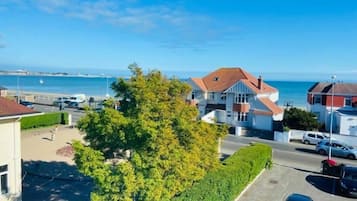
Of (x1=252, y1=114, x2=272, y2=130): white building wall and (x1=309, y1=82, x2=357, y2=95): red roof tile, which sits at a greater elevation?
(x1=309, y1=82, x2=357, y2=95): red roof tile

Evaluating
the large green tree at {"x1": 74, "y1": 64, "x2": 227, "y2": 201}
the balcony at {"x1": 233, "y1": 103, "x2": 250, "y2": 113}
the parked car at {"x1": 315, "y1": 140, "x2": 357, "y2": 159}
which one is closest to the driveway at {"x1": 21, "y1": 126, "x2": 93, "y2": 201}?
the large green tree at {"x1": 74, "y1": 64, "x2": 227, "y2": 201}

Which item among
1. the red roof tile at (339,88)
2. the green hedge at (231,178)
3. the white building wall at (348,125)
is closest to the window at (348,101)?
the red roof tile at (339,88)

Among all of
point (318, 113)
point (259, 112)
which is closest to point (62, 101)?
point (259, 112)

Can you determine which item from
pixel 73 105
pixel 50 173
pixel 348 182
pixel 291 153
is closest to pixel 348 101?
pixel 291 153

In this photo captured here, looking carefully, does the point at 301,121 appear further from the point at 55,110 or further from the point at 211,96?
the point at 55,110

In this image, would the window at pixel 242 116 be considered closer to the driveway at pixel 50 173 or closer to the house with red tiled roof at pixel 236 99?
the house with red tiled roof at pixel 236 99

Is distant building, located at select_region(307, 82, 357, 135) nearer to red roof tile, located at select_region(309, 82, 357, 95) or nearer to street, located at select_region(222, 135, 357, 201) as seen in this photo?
red roof tile, located at select_region(309, 82, 357, 95)
